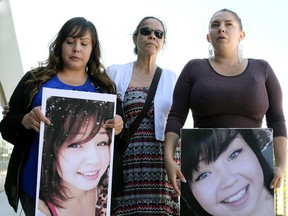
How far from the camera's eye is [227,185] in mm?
1928

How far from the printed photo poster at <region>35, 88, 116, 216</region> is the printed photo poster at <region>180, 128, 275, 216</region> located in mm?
386

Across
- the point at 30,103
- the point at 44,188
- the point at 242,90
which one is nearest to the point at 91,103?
the point at 30,103

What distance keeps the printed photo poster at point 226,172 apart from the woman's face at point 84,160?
39 centimetres

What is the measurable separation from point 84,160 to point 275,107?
1037 millimetres

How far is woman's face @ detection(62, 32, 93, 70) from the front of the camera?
217 cm

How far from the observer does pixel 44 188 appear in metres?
1.84

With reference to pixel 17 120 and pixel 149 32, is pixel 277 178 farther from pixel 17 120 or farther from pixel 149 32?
pixel 149 32

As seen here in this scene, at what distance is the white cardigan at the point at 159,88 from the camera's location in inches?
103

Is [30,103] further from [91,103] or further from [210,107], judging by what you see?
[210,107]

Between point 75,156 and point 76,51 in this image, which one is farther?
point 76,51

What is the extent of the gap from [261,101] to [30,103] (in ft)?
3.90

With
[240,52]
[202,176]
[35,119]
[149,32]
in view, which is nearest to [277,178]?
[202,176]

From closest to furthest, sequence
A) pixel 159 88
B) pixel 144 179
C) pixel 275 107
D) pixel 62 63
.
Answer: pixel 275 107, pixel 62 63, pixel 144 179, pixel 159 88

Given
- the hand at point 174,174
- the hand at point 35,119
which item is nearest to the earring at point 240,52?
the hand at point 174,174
